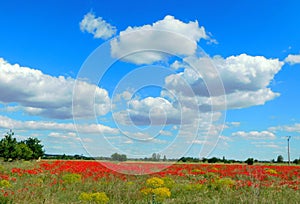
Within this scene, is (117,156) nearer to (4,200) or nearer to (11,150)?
(4,200)

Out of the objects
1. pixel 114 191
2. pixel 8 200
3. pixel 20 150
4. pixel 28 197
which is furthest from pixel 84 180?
pixel 20 150

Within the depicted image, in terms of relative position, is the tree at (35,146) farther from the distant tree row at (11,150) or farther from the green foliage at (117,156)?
the green foliage at (117,156)

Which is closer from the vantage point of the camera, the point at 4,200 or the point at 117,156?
the point at 4,200

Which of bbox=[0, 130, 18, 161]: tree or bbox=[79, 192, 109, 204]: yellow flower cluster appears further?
bbox=[0, 130, 18, 161]: tree

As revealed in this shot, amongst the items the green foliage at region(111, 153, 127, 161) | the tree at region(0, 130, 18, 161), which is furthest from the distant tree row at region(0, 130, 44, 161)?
the green foliage at region(111, 153, 127, 161)

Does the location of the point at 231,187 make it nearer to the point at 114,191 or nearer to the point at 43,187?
the point at 114,191

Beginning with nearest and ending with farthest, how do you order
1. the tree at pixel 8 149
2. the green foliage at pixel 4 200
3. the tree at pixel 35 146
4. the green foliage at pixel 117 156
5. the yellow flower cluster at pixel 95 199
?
the green foliage at pixel 4 200, the yellow flower cluster at pixel 95 199, the green foliage at pixel 117 156, the tree at pixel 8 149, the tree at pixel 35 146

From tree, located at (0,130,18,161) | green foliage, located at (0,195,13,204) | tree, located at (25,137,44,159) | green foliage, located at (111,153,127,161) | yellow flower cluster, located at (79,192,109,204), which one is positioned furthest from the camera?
tree, located at (25,137,44,159)

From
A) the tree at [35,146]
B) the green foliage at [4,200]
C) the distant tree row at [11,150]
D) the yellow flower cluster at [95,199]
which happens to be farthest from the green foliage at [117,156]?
the tree at [35,146]

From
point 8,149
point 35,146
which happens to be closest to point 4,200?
point 8,149

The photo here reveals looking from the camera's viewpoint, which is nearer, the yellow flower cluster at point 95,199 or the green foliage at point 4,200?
the green foliage at point 4,200

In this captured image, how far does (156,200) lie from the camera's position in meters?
8.90

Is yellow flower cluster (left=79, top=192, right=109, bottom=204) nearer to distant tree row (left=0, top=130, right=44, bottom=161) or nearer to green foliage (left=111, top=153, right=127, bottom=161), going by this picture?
green foliage (left=111, top=153, right=127, bottom=161)

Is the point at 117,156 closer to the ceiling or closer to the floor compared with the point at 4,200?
closer to the ceiling
